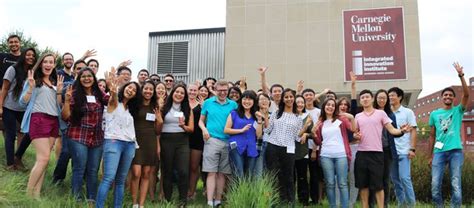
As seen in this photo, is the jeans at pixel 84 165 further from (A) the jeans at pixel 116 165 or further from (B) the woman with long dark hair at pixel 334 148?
(B) the woman with long dark hair at pixel 334 148

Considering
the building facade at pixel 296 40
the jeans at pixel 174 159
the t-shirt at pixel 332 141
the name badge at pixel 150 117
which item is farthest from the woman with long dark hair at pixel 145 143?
the building facade at pixel 296 40

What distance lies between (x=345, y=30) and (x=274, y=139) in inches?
495

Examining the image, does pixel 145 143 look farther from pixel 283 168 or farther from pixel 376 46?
pixel 376 46

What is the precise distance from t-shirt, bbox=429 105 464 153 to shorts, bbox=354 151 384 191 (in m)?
1.13

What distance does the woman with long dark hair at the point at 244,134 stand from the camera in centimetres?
530

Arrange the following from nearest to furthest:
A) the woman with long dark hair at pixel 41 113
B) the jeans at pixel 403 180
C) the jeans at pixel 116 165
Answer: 1. the jeans at pixel 116 165
2. the woman with long dark hair at pixel 41 113
3. the jeans at pixel 403 180

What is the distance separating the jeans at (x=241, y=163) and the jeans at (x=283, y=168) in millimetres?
256

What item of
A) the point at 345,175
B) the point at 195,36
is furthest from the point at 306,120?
the point at 195,36

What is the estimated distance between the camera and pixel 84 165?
15.4 feet

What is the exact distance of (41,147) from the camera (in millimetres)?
4590

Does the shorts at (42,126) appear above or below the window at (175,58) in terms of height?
below

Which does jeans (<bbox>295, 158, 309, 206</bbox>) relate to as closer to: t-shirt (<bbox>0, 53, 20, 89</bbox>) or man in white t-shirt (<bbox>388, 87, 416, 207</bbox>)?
man in white t-shirt (<bbox>388, 87, 416, 207</bbox>)

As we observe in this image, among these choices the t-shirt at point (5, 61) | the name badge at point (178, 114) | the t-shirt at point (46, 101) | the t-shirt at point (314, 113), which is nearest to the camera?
the t-shirt at point (46, 101)

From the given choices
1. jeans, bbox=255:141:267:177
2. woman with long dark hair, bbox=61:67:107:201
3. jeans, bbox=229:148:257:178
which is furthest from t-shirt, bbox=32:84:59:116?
jeans, bbox=255:141:267:177
